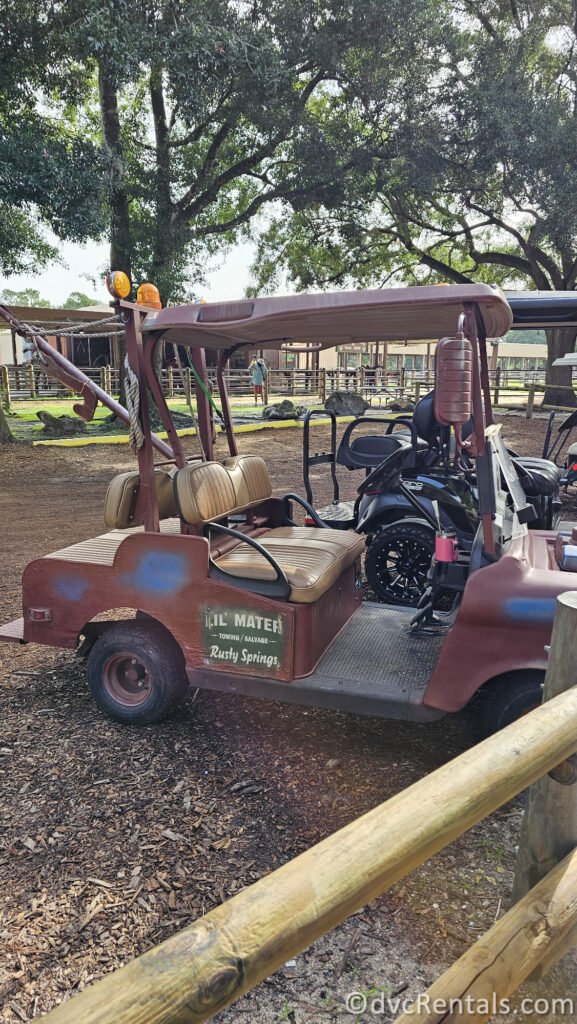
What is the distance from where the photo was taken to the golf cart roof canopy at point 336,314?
2.62 metres

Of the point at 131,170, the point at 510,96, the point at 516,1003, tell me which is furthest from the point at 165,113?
the point at 516,1003

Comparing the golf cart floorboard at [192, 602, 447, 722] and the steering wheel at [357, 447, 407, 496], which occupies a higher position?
the steering wheel at [357, 447, 407, 496]

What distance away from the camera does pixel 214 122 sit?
13.5 m

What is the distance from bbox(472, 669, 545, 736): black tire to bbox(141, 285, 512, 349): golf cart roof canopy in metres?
1.54

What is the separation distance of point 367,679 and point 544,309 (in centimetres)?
541

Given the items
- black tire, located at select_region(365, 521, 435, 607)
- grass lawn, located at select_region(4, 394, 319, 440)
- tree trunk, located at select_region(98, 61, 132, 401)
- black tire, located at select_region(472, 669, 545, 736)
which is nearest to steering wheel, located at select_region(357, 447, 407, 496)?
black tire, located at select_region(365, 521, 435, 607)

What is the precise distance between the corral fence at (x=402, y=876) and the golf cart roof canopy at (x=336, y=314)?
140cm

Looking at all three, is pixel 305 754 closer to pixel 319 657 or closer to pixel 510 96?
pixel 319 657

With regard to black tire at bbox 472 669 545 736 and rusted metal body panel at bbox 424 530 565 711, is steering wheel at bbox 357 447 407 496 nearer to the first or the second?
rusted metal body panel at bbox 424 530 565 711

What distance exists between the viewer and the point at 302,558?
3.44 m

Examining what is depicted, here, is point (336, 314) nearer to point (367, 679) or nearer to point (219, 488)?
point (219, 488)

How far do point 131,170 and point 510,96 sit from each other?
750 centimetres

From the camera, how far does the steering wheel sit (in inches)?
214

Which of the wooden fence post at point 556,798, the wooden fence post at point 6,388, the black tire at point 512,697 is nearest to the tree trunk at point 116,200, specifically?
the wooden fence post at point 6,388
